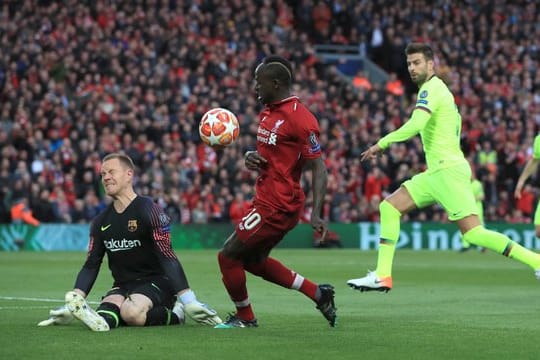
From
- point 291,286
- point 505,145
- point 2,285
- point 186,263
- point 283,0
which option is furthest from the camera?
point 283,0

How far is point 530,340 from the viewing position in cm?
893

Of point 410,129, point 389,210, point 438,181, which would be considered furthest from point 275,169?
point 438,181

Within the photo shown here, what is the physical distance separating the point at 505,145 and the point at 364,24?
7.82 meters

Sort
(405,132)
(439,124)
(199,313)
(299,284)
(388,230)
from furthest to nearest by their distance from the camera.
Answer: (439,124)
(388,230)
(405,132)
(299,284)
(199,313)

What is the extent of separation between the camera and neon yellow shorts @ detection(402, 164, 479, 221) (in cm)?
1211

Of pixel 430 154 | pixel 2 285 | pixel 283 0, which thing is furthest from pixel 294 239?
pixel 430 154

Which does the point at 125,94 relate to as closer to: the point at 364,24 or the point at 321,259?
the point at 321,259

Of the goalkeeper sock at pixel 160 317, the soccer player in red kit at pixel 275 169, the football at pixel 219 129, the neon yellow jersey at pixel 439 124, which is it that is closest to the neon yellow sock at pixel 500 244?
the neon yellow jersey at pixel 439 124

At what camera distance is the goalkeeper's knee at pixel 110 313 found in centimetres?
968

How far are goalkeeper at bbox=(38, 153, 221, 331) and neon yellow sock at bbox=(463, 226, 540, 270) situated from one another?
3.46 metres

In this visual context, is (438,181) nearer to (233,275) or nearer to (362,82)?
(233,275)

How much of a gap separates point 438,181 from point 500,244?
94 cm

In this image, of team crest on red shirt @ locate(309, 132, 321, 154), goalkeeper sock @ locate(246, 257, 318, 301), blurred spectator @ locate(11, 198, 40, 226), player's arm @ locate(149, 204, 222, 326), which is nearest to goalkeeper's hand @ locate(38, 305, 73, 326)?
player's arm @ locate(149, 204, 222, 326)

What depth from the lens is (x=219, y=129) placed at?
11133 millimetres
